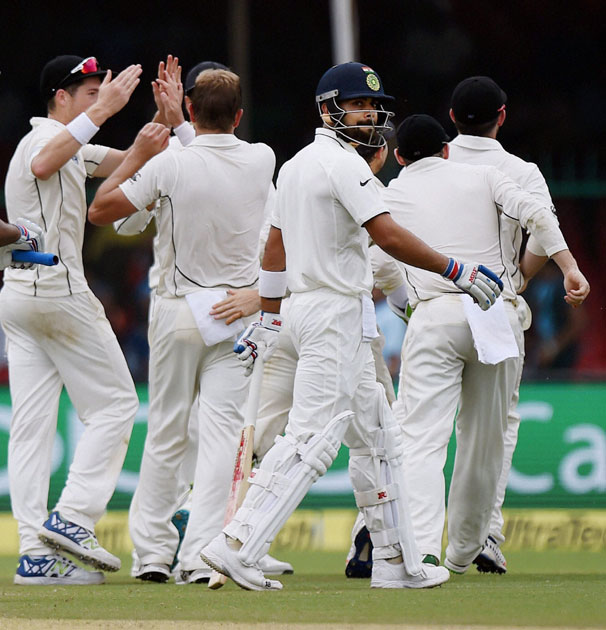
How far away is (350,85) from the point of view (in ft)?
18.5

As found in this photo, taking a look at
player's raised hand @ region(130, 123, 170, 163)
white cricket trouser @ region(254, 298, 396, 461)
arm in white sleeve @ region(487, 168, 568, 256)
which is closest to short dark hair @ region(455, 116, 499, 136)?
arm in white sleeve @ region(487, 168, 568, 256)

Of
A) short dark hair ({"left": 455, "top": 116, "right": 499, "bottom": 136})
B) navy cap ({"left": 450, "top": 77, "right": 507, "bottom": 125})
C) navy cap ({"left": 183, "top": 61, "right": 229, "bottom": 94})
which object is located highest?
navy cap ({"left": 183, "top": 61, "right": 229, "bottom": 94})

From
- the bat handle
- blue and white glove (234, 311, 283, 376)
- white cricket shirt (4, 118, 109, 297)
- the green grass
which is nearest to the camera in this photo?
the green grass

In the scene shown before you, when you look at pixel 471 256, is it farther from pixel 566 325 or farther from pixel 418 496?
pixel 566 325

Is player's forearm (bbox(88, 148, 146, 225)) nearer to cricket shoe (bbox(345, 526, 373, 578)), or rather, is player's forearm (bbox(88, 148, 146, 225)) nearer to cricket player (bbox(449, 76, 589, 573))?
cricket player (bbox(449, 76, 589, 573))

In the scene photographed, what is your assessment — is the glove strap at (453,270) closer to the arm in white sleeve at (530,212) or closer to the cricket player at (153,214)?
the arm in white sleeve at (530,212)

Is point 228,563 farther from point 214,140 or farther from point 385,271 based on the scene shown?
point 385,271

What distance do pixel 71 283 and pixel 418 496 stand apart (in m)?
1.85

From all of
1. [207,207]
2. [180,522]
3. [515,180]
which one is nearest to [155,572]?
[180,522]

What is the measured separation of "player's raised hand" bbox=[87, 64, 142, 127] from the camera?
633 cm

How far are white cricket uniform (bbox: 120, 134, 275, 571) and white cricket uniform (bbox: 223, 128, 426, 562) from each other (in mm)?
766

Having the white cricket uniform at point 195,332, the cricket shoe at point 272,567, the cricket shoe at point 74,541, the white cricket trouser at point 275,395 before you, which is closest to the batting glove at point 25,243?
the white cricket uniform at point 195,332

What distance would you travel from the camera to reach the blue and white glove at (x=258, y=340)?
5.75 meters

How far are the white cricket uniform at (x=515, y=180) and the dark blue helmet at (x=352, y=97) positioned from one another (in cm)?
96
